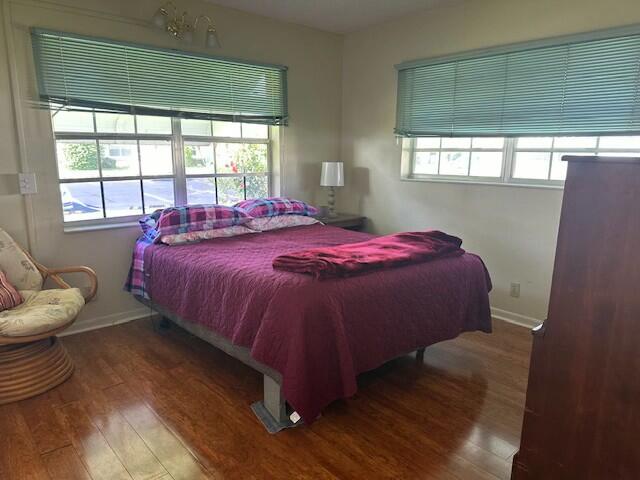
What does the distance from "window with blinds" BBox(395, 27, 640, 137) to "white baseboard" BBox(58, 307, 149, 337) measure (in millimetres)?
2725

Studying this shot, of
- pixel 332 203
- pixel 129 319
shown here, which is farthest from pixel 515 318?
pixel 129 319

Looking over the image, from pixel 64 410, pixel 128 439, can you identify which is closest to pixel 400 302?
pixel 128 439

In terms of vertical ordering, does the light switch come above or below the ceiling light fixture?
below

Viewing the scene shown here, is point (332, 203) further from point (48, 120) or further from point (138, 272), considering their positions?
point (48, 120)

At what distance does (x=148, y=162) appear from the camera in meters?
3.48

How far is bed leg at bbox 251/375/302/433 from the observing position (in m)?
2.08

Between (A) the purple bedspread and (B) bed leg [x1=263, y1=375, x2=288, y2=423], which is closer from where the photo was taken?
(A) the purple bedspread

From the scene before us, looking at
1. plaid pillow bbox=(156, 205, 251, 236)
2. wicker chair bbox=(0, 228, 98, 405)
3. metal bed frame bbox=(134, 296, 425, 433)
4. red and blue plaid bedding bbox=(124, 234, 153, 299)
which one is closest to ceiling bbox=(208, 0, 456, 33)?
plaid pillow bbox=(156, 205, 251, 236)

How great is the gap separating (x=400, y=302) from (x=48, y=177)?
2.47 m

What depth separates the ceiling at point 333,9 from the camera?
11.6 feet

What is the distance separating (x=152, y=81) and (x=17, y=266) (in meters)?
1.59

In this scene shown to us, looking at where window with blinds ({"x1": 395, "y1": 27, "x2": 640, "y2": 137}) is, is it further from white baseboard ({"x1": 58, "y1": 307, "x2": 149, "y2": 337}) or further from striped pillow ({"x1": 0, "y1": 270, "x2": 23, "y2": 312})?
striped pillow ({"x1": 0, "y1": 270, "x2": 23, "y2": 312})

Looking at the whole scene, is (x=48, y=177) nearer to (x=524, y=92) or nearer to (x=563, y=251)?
(x=563, y=251)

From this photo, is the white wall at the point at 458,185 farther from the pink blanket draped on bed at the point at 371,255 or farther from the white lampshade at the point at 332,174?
the pink blanket draped on bed at the point at 371,255
